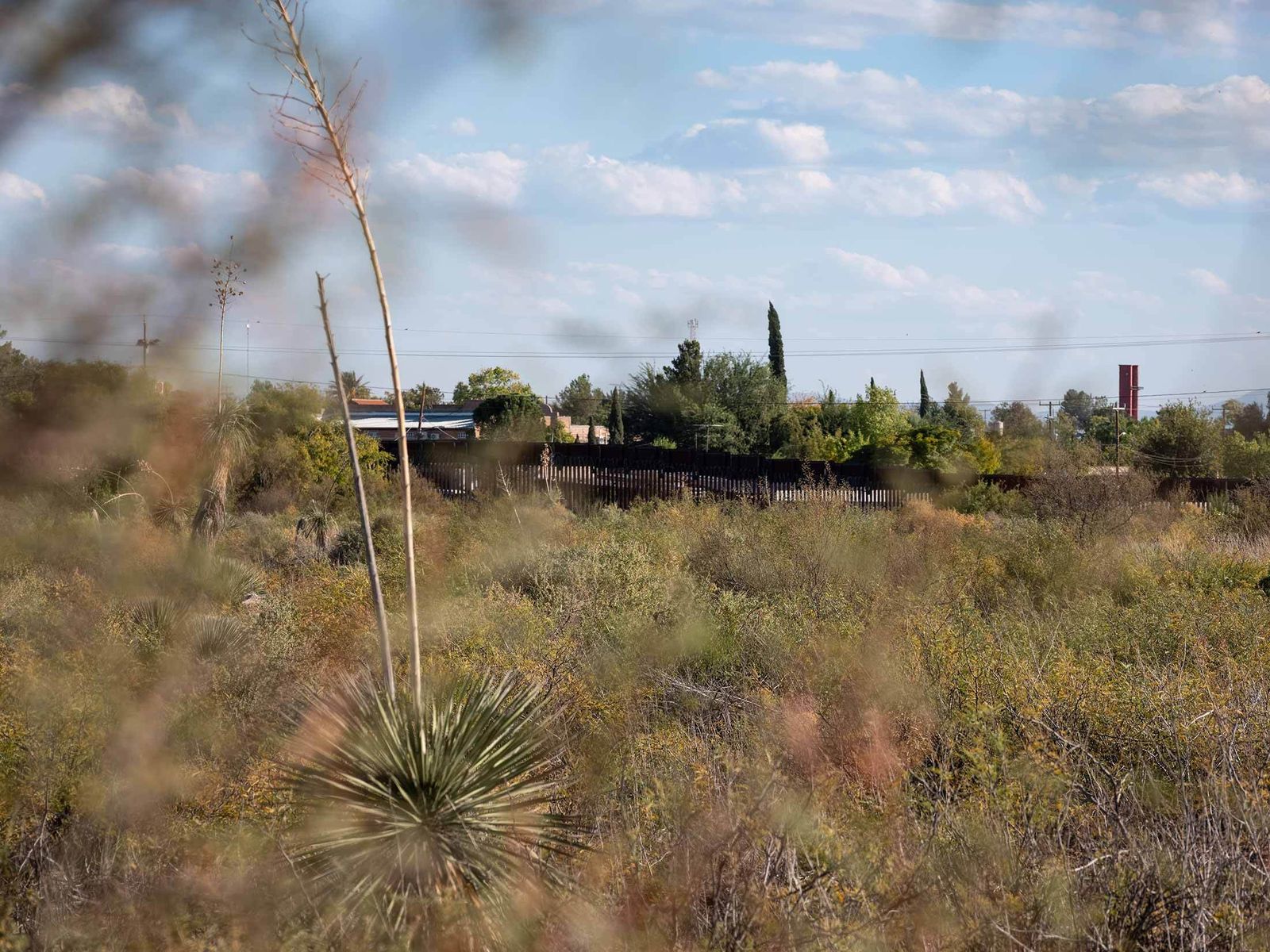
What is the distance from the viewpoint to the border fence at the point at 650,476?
69.9 ft

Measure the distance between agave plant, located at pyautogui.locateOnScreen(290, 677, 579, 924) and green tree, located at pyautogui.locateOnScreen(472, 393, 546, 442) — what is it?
39.9 m

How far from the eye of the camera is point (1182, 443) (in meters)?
37.7

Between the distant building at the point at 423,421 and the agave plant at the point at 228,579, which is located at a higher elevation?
the distant building at the point at 423,421

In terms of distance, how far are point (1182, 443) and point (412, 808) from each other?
131ft

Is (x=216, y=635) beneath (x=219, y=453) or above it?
beneath

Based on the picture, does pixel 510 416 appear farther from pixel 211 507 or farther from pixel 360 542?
pixel 211 507

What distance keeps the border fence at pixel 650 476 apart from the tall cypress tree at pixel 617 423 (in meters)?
25.4

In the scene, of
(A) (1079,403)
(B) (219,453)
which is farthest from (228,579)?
(A) (1079,403)

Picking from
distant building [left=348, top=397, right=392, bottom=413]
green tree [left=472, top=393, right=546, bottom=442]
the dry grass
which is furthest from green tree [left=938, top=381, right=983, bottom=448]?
the dry grass

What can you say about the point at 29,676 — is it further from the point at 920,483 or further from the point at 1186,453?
the point at 1186,453

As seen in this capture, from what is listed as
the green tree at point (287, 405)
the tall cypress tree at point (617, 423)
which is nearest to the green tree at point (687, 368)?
the tall cypress tree at point (617, 423)

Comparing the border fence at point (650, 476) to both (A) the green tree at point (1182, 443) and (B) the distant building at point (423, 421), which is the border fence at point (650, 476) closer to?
(B) the distant building at point (423, 421)

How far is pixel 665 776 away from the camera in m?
5.54

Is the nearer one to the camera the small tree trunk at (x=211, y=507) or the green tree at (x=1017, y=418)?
the small tree trunk at (x=211, y=507)
